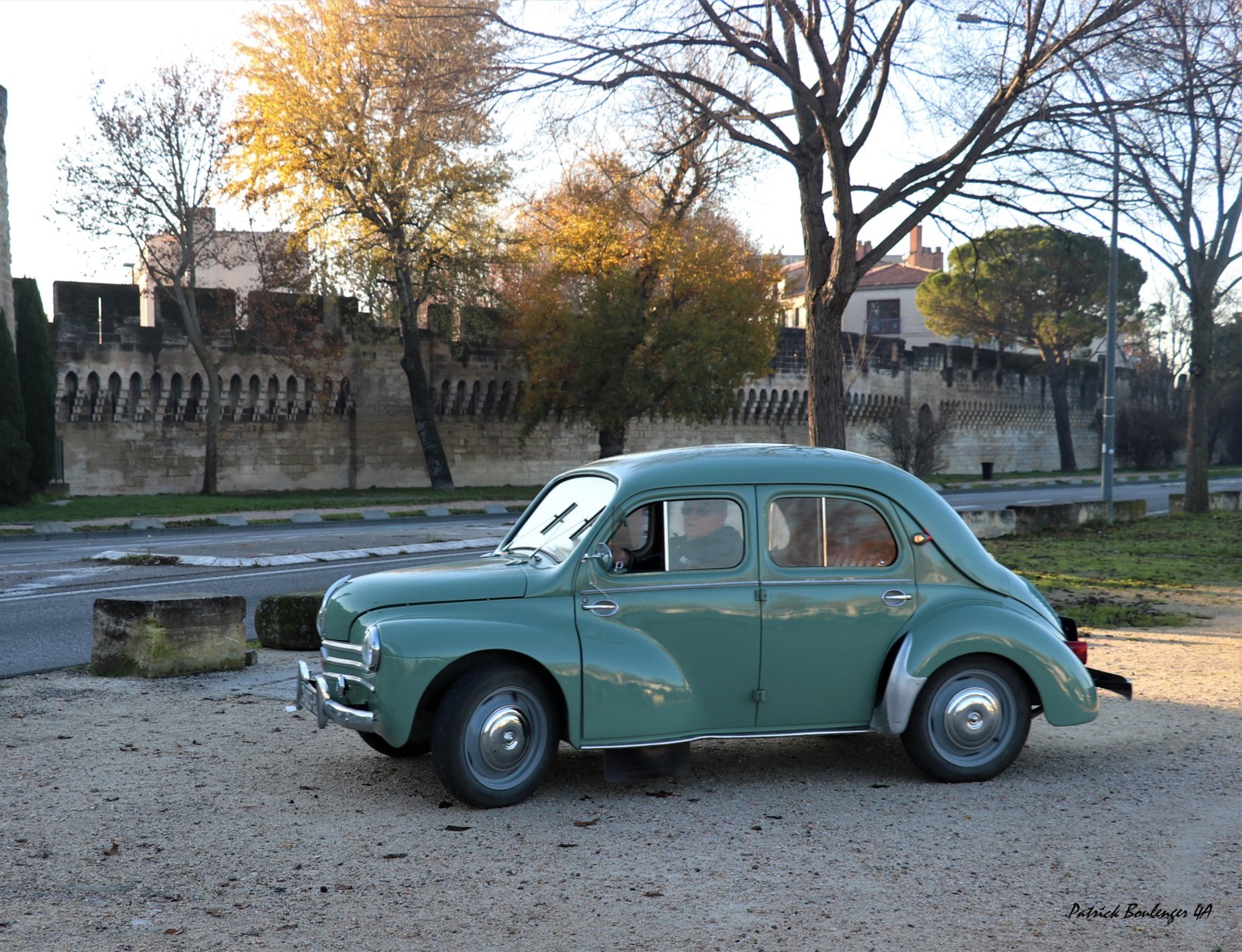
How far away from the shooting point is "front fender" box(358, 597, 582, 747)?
5.08 metres

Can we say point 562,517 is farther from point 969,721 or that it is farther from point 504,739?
point 969,721

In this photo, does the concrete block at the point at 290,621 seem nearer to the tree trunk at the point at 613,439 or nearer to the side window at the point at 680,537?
the side window at the point at 680,537

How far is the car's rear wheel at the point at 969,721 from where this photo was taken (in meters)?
5.65

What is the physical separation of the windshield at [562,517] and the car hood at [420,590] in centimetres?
25

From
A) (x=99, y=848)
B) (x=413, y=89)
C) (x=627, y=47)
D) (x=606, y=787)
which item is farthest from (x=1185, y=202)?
(x=99, y=848)

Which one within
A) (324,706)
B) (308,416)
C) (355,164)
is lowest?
(324,706)

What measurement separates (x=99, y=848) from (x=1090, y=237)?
16.9 metres

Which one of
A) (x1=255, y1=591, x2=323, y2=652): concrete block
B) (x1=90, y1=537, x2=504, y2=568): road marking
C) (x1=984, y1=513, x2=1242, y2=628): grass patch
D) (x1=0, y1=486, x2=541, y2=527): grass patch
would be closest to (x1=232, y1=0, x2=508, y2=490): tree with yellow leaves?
(x1=0, y1=486, x2=541, y2=527): grass patch

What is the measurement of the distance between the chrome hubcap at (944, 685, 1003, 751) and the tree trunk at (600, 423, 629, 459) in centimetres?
2940

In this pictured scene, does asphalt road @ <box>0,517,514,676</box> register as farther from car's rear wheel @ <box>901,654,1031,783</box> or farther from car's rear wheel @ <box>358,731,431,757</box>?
car's rear wheel @ <box>901,654,1031,783</box>

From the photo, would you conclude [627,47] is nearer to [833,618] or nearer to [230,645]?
[230,645]

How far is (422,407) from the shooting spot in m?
34.8

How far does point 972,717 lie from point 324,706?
2.97 m

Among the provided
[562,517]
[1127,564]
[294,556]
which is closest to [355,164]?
[294,556]
